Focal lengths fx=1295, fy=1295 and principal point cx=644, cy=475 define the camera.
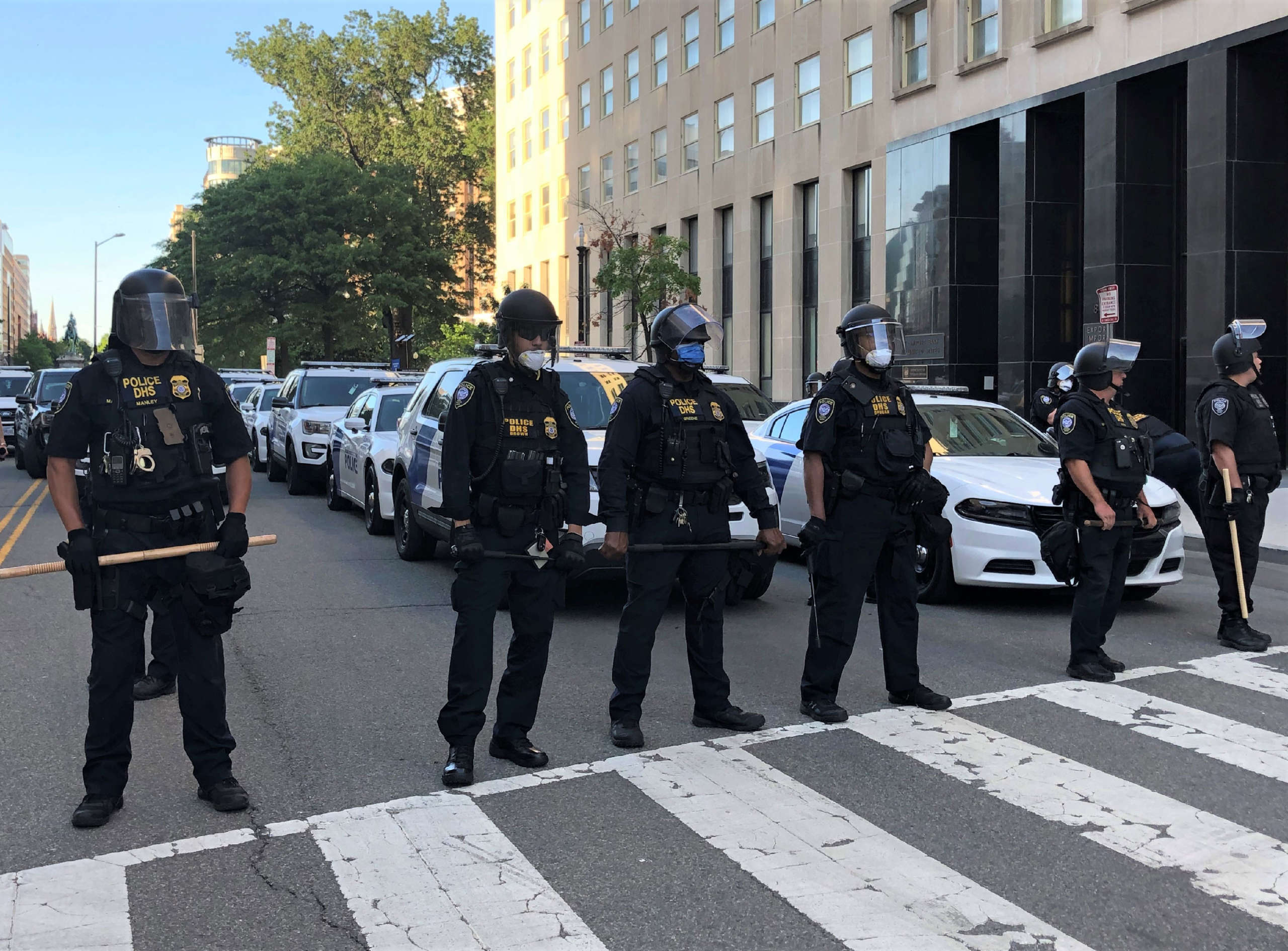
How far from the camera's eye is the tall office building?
800 inches

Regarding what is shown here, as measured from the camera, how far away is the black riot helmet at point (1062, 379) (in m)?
14.8

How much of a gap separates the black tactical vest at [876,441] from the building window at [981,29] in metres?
21.3

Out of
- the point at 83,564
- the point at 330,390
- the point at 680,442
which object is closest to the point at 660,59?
the point at 330,390

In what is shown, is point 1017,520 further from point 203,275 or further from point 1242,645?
point 203,275

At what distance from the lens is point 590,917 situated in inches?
152

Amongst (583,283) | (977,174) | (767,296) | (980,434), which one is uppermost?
(977,174)

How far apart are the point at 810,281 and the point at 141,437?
29.1 meters

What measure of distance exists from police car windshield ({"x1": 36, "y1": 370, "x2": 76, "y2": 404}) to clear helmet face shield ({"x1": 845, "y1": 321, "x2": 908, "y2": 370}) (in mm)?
20663

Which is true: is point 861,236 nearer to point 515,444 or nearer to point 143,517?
point 515,444

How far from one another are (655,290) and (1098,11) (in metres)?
10.7

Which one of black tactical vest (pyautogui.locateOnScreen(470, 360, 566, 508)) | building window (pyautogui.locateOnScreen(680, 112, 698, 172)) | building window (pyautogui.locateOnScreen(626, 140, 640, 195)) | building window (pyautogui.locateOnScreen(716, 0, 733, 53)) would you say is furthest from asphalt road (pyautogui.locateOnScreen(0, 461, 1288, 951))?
building window (pyautogui.locateOnScreen(626, 140, 640, 195))

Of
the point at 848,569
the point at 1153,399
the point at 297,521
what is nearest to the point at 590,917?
the point at 848,569

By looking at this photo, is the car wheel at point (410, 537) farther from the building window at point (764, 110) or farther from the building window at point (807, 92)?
the building window at point (764, 110)

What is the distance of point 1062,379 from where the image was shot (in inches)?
591
